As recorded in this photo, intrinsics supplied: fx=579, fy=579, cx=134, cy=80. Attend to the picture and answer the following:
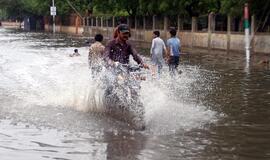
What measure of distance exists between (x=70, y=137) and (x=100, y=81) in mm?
2595

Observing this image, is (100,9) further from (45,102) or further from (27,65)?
(45,102)

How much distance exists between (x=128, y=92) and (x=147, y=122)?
65 cm

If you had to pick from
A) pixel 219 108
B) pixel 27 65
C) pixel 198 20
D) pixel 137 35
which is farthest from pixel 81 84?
pixel 137 35

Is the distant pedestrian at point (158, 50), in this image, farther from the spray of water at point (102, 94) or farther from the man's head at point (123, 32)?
the man's head at point (123, 32)

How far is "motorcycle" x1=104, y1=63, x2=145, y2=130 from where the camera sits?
10.5 meters

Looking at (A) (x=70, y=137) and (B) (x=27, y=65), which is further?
Result: (B) (x=27, y=65)

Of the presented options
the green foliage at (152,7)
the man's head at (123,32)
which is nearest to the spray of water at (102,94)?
the man's head at (123,32)

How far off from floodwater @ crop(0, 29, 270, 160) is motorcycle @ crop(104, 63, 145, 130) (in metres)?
0.23

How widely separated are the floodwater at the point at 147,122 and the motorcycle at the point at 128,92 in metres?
0.23

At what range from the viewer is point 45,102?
13.4 meters

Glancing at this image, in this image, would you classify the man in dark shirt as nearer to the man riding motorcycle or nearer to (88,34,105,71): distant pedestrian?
the man riding motorcycle

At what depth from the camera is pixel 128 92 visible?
10578 mm

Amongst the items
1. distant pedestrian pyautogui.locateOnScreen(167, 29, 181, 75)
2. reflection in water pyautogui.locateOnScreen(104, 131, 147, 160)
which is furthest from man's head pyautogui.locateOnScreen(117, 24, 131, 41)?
distant pedestrian pyautogui.locateOnScreen(167, 29, 181, 75)

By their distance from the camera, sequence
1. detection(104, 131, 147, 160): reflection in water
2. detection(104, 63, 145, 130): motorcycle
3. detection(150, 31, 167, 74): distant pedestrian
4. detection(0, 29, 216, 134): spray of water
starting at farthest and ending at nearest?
detection(150, 31, 167, 74): distant pedestrian, detection(0, 29, 216, 134): spray of water, detection(104, 63, 145, 130): motorcycle, detection(104, 131, 147, 160): reflection in water
